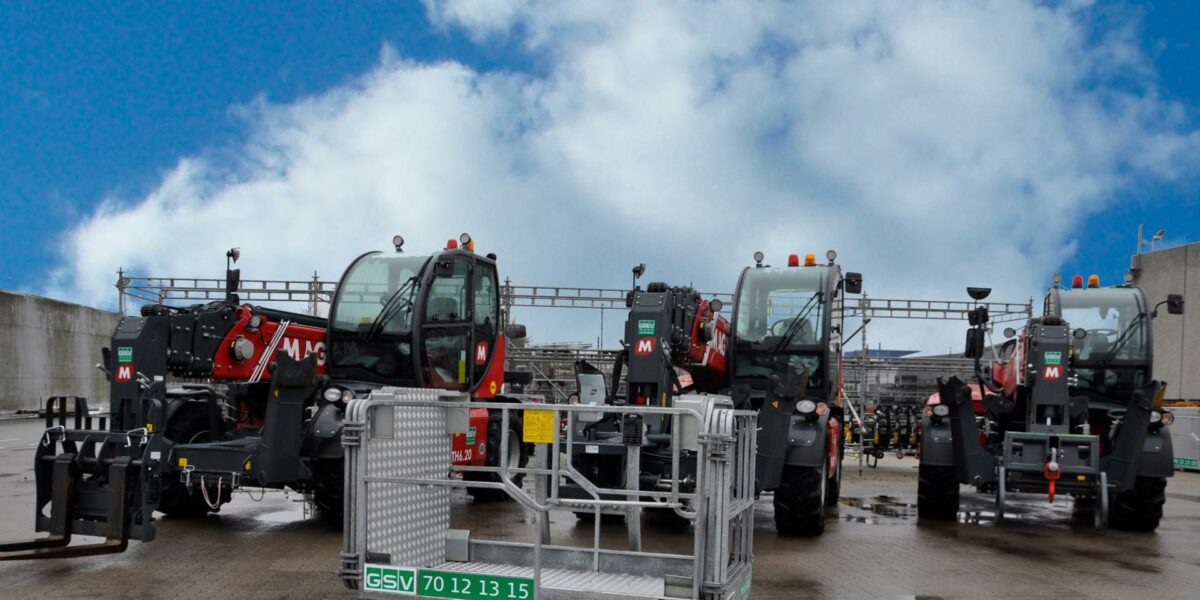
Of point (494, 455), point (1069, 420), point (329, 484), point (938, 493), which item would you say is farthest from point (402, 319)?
point (1069, 420)

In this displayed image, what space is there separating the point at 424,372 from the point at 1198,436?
19326mm

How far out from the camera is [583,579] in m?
6.09

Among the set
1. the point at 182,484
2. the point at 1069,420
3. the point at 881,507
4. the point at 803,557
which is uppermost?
the point at 1069,420

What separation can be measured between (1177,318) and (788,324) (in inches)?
892

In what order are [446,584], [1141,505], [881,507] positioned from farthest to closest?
[881,507], [1141,505], [446,584]

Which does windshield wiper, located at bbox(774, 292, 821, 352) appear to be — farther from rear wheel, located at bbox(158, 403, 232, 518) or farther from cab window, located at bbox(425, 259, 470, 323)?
rear wheel, located at bbox(158, 403, 232, 518)

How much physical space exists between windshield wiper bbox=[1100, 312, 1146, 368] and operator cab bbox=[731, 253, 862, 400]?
11.0 ft

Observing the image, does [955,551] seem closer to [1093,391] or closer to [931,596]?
[931,596]

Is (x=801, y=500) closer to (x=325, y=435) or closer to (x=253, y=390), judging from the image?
(x=325, y=435)

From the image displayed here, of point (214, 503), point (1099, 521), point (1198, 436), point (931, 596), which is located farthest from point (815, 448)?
point (1198, 436)

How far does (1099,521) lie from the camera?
36.7 ft

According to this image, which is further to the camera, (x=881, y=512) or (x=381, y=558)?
(x=881, y=512)

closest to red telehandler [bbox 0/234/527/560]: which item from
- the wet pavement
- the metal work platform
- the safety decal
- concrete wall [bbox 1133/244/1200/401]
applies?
the safety decal

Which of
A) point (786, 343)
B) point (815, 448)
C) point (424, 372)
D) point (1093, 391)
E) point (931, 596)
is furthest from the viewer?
point (1093, 391)
